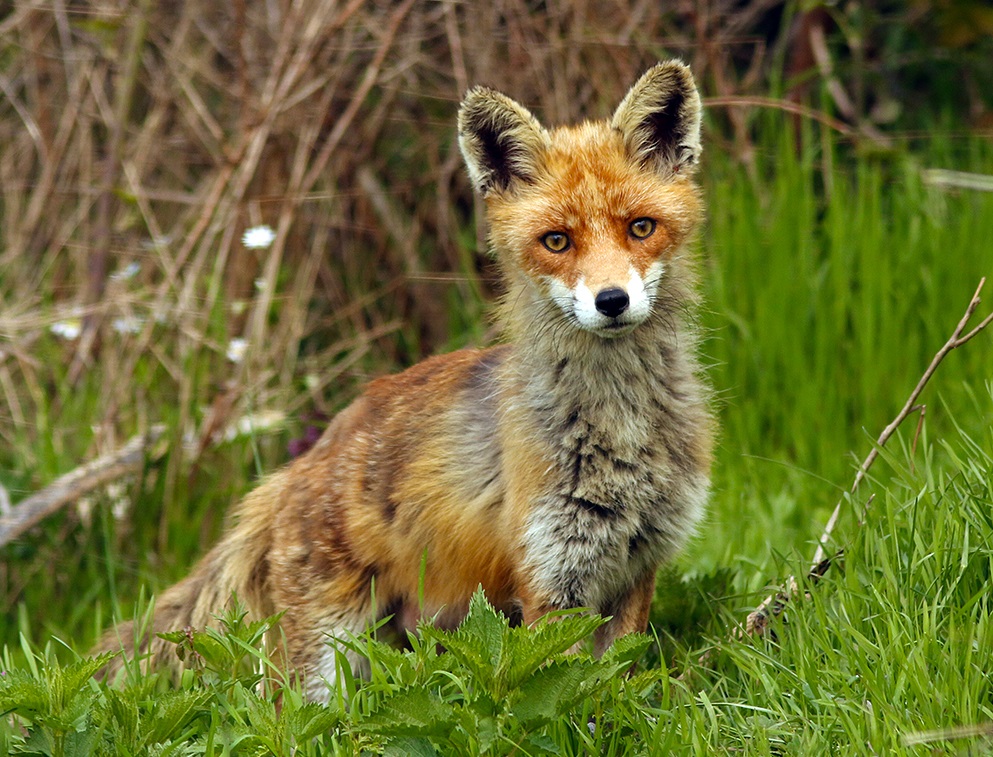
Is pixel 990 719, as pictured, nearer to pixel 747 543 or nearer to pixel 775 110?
pixel 747 543

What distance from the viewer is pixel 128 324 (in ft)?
20.7

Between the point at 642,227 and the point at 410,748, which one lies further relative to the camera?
the point at 642,227

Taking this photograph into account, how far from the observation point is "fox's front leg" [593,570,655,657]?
3.87 m

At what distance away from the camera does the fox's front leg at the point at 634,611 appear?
152 inches

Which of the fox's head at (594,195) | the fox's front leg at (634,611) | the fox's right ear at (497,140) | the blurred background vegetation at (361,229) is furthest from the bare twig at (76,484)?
the fox's front leg at (634,611)

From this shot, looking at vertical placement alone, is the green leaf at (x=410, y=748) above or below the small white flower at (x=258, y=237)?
below

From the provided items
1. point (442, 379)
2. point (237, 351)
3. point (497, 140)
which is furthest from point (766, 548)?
point (237, 351)

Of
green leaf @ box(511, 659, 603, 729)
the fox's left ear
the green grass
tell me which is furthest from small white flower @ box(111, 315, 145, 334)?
green leaf @ box(511, 659, 603, 729)

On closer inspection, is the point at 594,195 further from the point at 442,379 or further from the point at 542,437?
the point at 442,379

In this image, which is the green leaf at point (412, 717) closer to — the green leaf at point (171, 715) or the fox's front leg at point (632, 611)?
the green leaf at point (171, 715)

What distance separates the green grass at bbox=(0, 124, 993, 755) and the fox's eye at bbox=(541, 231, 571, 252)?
4.33 feet

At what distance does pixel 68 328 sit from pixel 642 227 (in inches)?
154

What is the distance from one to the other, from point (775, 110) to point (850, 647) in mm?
4775

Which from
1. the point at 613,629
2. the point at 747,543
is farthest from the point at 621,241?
the point at 747,543
